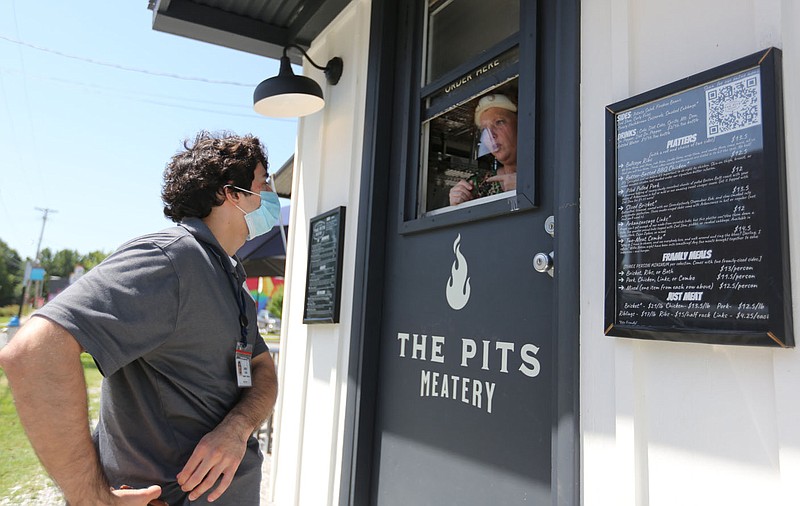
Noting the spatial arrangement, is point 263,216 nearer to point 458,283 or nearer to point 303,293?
point 458,283

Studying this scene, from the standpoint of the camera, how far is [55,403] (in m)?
1.09

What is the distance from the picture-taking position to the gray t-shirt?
1177 mm

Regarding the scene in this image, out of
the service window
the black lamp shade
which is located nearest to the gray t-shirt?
the service window

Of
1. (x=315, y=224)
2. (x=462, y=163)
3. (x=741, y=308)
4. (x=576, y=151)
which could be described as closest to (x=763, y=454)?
(x=741, y=308)

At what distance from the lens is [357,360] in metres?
2.75

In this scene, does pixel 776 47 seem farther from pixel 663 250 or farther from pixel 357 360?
pixel 357 360

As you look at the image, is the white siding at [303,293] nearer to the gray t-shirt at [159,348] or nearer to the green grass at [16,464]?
the green grass at [16,464]

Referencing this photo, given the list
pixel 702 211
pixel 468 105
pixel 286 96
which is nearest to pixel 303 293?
pixel 286 96

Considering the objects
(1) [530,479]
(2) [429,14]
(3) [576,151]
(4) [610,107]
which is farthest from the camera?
(2) [429,14]

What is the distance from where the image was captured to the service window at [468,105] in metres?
2.27

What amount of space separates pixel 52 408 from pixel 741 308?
1.45 m

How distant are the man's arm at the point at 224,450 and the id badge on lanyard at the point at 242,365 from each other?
66 millimetres

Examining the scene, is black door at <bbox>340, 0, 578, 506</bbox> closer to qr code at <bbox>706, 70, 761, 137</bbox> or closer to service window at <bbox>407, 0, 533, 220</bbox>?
service window at <bbox>407, 0, 533, 220</bbox>

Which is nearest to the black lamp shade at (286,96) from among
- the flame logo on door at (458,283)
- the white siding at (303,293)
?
the white siding at (303,293)
